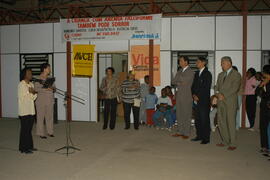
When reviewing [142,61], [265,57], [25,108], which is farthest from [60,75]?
[265,57]

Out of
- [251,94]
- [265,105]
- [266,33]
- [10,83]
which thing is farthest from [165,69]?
[10,83]

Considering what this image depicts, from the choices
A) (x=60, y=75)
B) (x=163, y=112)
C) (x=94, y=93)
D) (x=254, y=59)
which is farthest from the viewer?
(x=60, y=75)

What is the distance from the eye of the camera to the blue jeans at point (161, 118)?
7832mm

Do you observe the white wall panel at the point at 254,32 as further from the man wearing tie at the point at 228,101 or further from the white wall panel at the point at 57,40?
the white wall panel at the point at 57,40

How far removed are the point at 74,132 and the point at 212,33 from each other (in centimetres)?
501

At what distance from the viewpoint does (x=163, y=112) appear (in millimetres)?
7887

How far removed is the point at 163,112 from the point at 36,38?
5.31 metres

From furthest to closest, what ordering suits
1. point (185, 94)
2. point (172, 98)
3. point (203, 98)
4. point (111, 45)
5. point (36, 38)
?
point (36, 38)
point (111, 45)
point (172, 98)
point (185, 94)
point (203, 98)

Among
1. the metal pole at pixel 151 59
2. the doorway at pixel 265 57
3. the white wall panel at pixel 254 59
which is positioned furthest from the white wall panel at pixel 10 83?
the doorway at pixel 265 57

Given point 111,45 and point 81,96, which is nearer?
point 111,45

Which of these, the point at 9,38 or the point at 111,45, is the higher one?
the point at 9,38

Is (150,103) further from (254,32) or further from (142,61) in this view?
(254,32)

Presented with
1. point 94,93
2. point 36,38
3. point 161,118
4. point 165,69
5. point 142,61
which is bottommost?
point 161,118

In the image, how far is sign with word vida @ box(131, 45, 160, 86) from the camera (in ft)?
29.0
